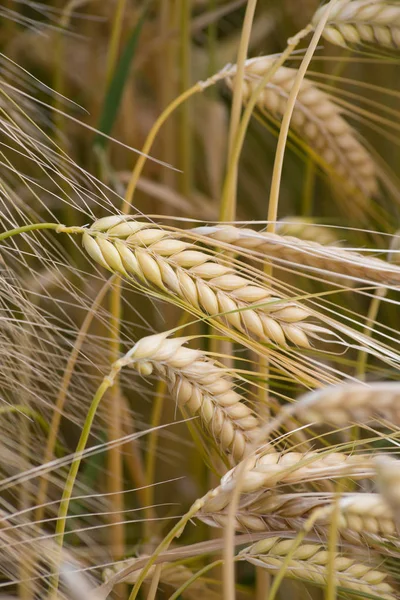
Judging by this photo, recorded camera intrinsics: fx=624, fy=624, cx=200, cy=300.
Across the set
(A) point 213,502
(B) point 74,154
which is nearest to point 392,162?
(B) point 74,154

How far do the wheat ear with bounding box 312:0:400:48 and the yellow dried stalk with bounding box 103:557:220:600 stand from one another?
435 mm

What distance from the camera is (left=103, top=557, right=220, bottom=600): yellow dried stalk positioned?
0.46 meters

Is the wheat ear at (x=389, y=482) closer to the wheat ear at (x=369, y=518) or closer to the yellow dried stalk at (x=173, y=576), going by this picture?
the wheat ear at (x=369, y=518)

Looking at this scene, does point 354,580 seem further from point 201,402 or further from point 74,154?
point 74,154

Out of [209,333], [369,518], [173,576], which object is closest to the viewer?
[369,518]

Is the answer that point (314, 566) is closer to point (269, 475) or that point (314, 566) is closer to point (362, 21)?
point (269, 475)

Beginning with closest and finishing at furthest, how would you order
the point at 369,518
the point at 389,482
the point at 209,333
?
the point at 389,482
the point at 369,518
the point at 209,333

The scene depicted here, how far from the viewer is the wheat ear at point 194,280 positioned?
1.31 ft

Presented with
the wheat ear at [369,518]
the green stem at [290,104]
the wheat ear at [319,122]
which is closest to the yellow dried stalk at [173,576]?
the wheat ear at [369,518]

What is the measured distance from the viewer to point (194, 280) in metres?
0.43

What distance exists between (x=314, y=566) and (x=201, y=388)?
0.46 feet

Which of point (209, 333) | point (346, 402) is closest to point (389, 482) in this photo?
point (346, 402)

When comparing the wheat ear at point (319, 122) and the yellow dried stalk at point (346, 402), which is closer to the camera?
the yellow dried stalk at point (346, 402)

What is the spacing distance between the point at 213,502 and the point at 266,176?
75 centimetres
